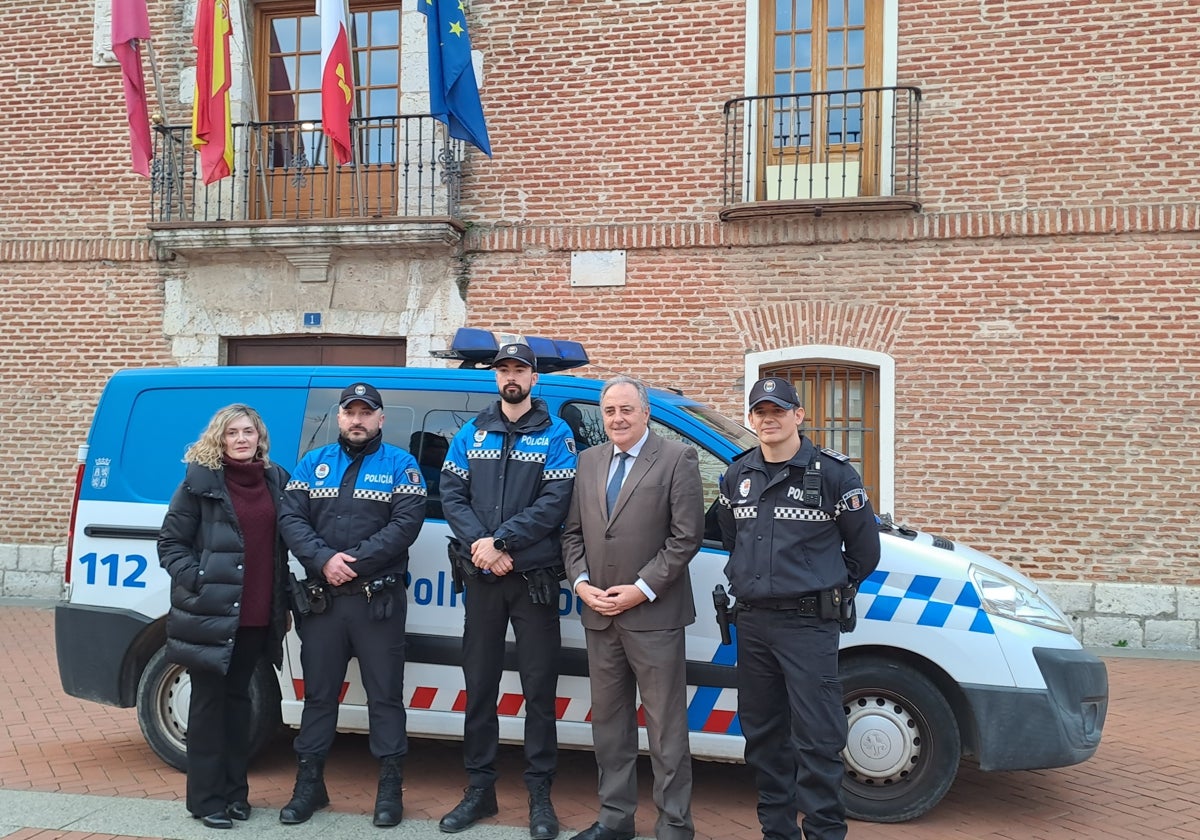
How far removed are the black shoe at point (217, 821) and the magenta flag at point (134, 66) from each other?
26.6ft

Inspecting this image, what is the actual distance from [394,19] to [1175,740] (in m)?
9.91

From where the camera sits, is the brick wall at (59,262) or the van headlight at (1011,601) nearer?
the van headlight at (1011,601)

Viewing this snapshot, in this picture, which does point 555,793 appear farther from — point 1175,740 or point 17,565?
point 17,565

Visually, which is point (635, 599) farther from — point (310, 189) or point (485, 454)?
point (310, 189)

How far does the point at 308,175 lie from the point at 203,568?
7.78m

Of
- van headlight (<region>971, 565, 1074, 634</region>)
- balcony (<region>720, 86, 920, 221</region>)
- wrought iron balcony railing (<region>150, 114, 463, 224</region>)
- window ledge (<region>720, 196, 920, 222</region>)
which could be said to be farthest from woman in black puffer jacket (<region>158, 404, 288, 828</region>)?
wrought iron balcony railing (<region>150, 114, 463, 224</region>)

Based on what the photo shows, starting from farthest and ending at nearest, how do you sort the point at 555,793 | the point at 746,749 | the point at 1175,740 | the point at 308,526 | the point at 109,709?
the point at 109,709
the point at 1175,740
the point at 555,793
the point at 308,526
the point at 746,749

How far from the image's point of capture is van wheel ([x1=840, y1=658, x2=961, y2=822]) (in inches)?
177

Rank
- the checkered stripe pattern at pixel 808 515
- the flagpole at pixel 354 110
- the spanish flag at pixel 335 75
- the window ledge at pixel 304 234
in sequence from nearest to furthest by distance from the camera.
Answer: the checkered stripe pattern at pixel 808 515 < the spanish flag at pixel 335 75 < the window ledge at pixel 304 234 < the flagpole at pixel 354 110

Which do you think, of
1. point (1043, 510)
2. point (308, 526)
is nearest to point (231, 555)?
point (308, 526)

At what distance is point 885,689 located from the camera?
4523mm

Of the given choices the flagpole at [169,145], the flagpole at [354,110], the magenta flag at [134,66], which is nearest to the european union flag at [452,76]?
the flagpole at [354,110]

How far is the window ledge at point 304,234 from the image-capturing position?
10297mm

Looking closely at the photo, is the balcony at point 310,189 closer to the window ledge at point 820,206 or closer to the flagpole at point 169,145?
the flagpole at point 169,145
